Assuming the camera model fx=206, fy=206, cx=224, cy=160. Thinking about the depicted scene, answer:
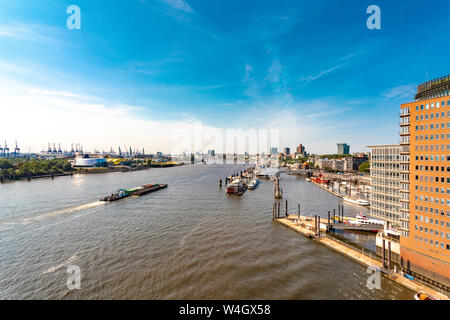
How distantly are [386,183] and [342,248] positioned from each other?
434 inches

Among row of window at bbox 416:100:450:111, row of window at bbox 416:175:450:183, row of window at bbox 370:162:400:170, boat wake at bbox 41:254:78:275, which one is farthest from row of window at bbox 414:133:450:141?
boat wake at bbox 41:254:78:275

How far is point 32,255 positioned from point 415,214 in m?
46.7

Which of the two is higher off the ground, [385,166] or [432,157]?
[432,157]

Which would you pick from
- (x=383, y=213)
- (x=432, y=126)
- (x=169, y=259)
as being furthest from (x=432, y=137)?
(x=169, y=259)

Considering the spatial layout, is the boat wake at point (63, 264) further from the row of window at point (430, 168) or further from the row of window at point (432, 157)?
the row of window at point (432, 157)

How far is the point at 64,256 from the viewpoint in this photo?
26359mm

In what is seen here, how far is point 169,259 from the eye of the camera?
26.2 m

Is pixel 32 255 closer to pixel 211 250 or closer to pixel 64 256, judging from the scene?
pixel 64 256

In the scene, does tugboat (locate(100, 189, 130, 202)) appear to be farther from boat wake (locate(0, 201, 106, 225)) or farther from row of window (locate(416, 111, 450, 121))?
row of window (locate(416, 111, 450, 121))

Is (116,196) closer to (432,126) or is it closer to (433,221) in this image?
(433,221)

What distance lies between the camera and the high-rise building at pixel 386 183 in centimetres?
2764

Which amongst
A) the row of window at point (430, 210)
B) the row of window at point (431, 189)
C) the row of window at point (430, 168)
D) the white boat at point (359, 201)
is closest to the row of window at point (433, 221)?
the row of window at point (430, 210)

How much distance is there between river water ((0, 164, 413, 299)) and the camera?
2089 cm
